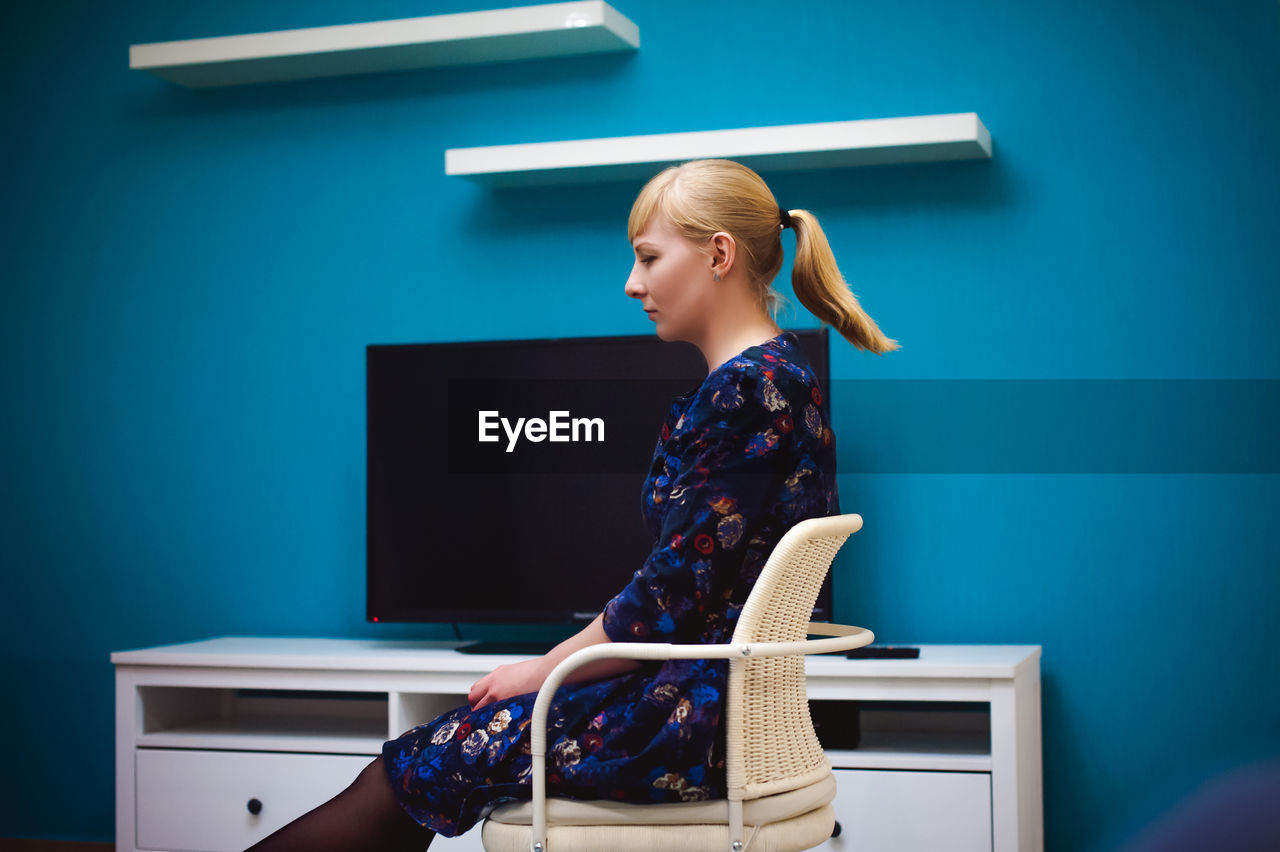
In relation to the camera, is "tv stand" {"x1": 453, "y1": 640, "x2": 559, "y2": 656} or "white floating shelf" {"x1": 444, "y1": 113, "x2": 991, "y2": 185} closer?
"white floating shelf" {"x1": 444, "y1": 113, "x2": 991, "y2": 185}

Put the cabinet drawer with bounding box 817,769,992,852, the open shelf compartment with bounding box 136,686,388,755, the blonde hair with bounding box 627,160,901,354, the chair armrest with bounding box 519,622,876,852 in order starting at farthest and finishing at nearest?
the open shelf compartment with bounding box 136,686,388,755, the cabinet drawer with bounding box 817,769,992,852, the blonde hair with bounding box 627,160,901,354, the chair armrest with bounding box 519,622,876,852

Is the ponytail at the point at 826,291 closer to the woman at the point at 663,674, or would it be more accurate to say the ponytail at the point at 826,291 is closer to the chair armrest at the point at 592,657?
the woman at the point at 663,674

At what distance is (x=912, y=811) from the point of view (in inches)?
102

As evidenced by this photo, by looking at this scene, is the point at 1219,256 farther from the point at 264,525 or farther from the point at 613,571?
the point at 264,525

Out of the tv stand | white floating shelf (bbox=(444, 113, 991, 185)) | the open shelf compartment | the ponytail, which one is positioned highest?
white floating shelf (bbox=(444, 113, 991, 185))

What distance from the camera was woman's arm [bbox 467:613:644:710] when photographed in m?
1.57

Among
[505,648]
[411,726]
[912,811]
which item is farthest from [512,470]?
[912,811]

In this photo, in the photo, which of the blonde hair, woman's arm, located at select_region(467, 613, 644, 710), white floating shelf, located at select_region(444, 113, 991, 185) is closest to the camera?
woman's arm, located at select_region(467, 613, 644, 710)

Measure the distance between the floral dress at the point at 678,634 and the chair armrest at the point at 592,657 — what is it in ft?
0.10

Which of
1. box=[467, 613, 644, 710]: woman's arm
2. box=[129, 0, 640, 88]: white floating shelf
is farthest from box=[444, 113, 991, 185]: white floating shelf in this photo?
box=[467, 613, 644, 710]: woman's arm

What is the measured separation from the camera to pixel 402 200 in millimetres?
3391

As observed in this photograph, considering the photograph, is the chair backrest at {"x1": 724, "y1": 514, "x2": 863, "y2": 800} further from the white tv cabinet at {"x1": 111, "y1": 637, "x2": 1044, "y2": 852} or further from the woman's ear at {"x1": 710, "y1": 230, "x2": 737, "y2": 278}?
the white tv cabinet at {"x1": 111, "y1": 637, "x2": 1044, "y2": 852}

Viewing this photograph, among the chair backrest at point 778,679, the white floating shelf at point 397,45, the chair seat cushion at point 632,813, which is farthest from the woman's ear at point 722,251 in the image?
the white floating shelf at point 397,45

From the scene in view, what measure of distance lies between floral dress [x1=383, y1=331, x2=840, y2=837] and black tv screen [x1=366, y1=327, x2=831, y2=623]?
140cm
